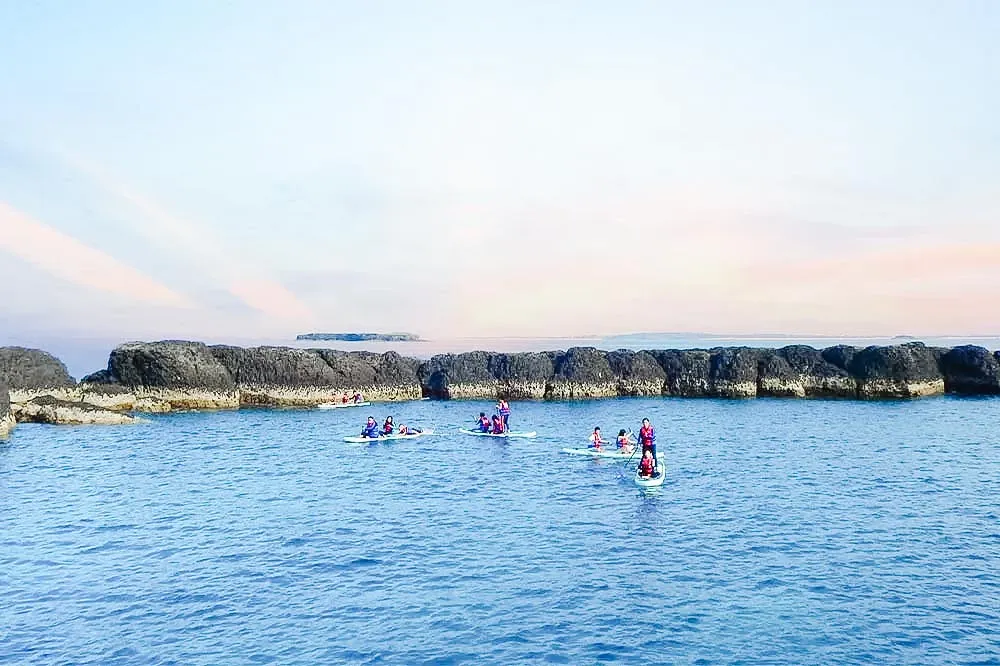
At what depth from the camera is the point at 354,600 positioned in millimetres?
21516

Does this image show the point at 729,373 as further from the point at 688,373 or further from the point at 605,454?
the point at 605,454

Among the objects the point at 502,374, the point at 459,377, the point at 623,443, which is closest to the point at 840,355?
the point at 502,374

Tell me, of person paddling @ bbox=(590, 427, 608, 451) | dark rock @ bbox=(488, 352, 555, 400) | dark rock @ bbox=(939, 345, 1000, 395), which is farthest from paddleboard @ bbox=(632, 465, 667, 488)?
dark rock @ bbox=(939, 345, 1000, 395)

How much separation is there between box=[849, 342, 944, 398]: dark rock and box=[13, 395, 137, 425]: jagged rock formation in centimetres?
6947

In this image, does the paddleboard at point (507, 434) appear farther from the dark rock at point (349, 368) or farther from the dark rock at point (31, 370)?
the dark rock at point (31, 370)

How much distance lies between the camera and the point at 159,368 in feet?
229

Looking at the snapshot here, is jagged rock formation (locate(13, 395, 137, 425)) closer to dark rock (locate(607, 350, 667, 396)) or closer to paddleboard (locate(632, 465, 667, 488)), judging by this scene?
paddleboard (locate(632, 465, 667, 488))

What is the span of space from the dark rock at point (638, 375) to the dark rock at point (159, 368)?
41.6 meters

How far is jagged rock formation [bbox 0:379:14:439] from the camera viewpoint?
166 ft

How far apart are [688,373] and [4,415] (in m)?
62.8

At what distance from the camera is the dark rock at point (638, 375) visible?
8262 cm

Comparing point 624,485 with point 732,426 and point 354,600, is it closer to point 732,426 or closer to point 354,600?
point 354,600

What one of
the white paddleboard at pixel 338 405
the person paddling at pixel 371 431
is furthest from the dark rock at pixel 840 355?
the person paddling at pixel 371 431

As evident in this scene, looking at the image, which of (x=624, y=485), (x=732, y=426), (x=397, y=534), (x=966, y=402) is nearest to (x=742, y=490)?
(x=624, y=485)
